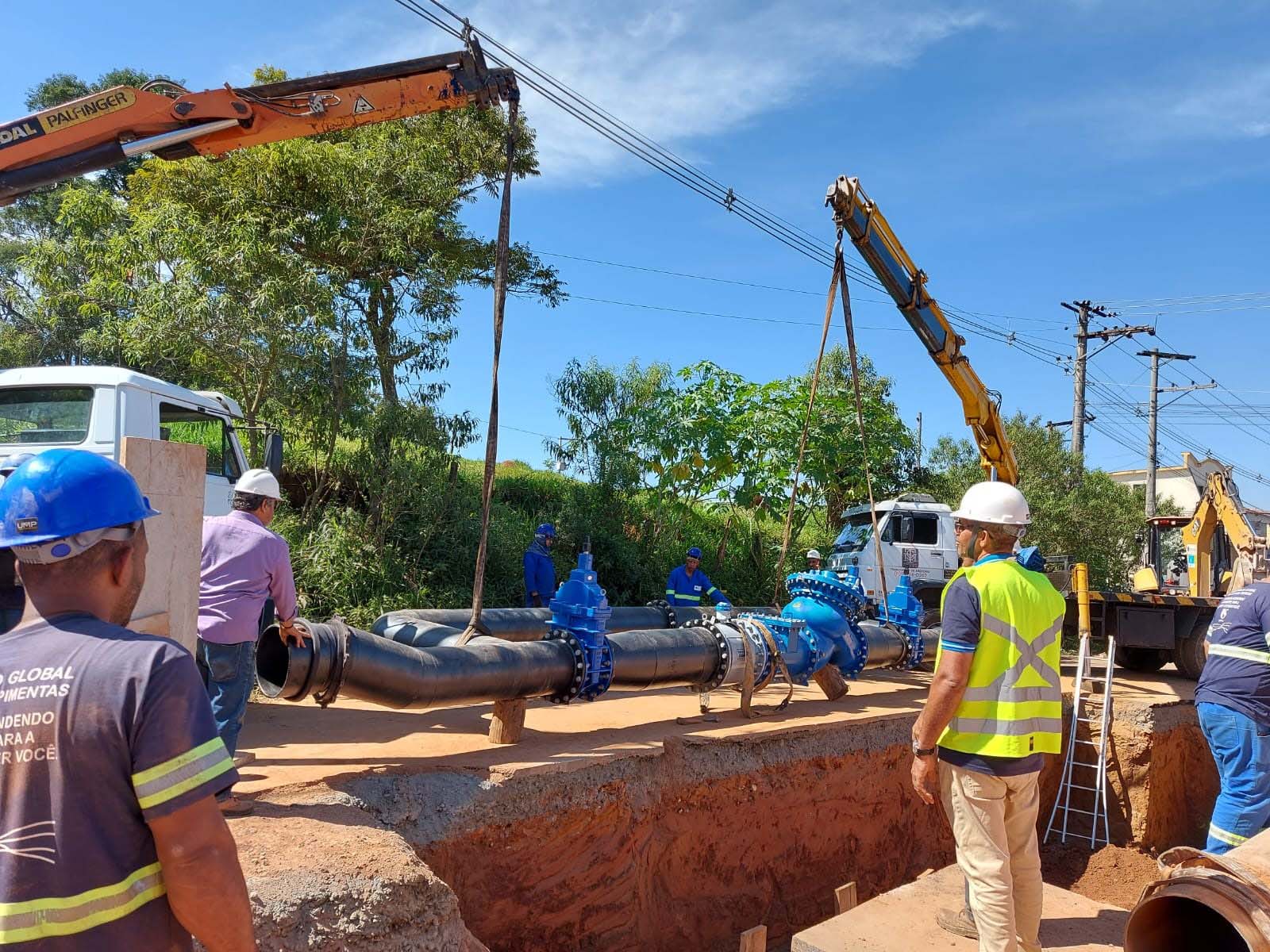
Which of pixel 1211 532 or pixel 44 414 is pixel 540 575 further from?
pixel 1211 532

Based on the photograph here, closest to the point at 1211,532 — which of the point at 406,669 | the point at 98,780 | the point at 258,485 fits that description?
the point at 406,669

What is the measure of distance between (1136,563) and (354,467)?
1740 centimetres

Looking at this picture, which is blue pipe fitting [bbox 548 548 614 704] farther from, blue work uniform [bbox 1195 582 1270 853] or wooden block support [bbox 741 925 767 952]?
blue work uniform [bbox 1195 582 1270 853]

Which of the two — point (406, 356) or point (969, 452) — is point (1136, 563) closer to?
point (969, 452)

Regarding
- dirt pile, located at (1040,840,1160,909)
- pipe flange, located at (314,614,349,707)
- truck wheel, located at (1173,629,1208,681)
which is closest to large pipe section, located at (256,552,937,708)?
pipe flange, located at (314,614,349,707)

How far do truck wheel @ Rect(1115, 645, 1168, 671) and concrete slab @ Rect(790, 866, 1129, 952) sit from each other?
729 cm

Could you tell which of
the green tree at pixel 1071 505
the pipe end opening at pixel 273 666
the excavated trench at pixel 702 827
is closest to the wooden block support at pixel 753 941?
the excavated trench at pixel 702 827

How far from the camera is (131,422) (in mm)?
6109

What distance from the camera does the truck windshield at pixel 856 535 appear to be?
14.4 meters

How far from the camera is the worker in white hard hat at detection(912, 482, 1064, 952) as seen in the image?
354 cm

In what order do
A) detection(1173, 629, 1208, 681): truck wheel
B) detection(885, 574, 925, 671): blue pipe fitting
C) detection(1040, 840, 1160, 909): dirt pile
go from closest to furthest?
1. detection(1040, 840, 1160, 909): dirt pile
2. detection(885, 574, 925, 671): blue pipe fitting
3. detection(1173, 629, 1208, 681): truck wheel

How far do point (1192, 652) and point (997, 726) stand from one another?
332 inches

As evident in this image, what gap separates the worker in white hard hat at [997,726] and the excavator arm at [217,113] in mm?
4626

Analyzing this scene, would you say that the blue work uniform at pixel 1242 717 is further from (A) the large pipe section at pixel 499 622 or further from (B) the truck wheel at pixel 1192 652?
(B) the truck wheel at pixel 1192 652
